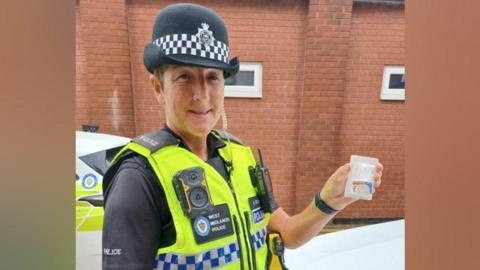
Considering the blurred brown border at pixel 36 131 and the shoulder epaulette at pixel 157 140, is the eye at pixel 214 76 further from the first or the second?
the blurred brown border at pixel 36 131

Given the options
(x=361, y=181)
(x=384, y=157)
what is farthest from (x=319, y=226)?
(x=384, y=157)

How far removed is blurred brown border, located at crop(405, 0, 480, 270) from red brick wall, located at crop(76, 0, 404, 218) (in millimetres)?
3963

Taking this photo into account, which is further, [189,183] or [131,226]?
[189,183]

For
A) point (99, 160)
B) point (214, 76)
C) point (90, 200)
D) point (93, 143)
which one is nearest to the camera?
point (214, 76)

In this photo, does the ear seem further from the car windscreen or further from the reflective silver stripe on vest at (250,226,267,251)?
the car windscreen

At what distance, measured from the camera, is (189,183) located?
3.25ft

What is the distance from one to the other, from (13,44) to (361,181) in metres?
1.07

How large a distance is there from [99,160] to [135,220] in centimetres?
212

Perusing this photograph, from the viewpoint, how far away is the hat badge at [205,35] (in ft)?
3.48

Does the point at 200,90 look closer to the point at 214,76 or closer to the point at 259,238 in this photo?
the point at 214,76

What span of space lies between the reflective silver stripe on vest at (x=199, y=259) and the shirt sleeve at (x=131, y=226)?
0.03 meters

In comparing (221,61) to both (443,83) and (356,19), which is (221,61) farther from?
(356,19)

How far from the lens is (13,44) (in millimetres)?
360

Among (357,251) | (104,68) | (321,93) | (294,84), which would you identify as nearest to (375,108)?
(321,93)
